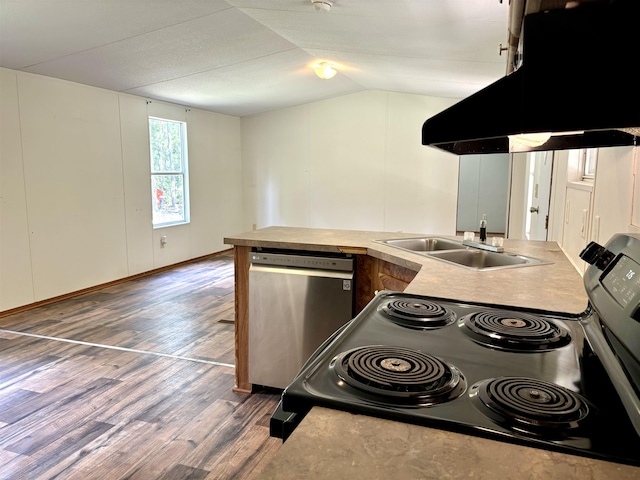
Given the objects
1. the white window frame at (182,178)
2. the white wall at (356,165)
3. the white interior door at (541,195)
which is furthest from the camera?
the white wall at (356,165)

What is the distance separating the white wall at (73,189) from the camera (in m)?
4.05

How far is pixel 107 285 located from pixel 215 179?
2518 millimetres

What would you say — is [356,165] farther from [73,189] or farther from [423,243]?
[423,243]

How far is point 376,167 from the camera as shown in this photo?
6.83 m

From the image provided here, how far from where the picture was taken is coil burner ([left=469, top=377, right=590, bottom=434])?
2.16 ft

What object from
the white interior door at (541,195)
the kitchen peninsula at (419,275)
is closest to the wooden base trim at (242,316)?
the kitchen peninsula at (419,275)

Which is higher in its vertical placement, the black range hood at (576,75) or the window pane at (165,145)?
the window pane at (165,145)

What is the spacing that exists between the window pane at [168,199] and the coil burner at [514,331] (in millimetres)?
5442

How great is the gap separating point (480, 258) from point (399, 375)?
1680mm

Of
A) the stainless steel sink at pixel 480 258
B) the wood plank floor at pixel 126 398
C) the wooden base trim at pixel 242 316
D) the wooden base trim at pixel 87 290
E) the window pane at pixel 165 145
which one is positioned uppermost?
the window pane at pixel 165 145

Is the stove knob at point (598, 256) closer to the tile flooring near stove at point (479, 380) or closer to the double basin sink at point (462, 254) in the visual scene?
the tile flooring near stove at point (479, 380)

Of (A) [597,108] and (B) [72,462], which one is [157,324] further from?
(A) [597,108]

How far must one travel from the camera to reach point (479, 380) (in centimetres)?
82

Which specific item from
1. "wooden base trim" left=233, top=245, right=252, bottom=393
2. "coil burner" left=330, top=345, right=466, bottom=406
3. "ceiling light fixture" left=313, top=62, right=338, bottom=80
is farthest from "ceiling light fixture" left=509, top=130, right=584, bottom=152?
"ceiling light fixture" left=313, top=62, right=338, bottom=80
